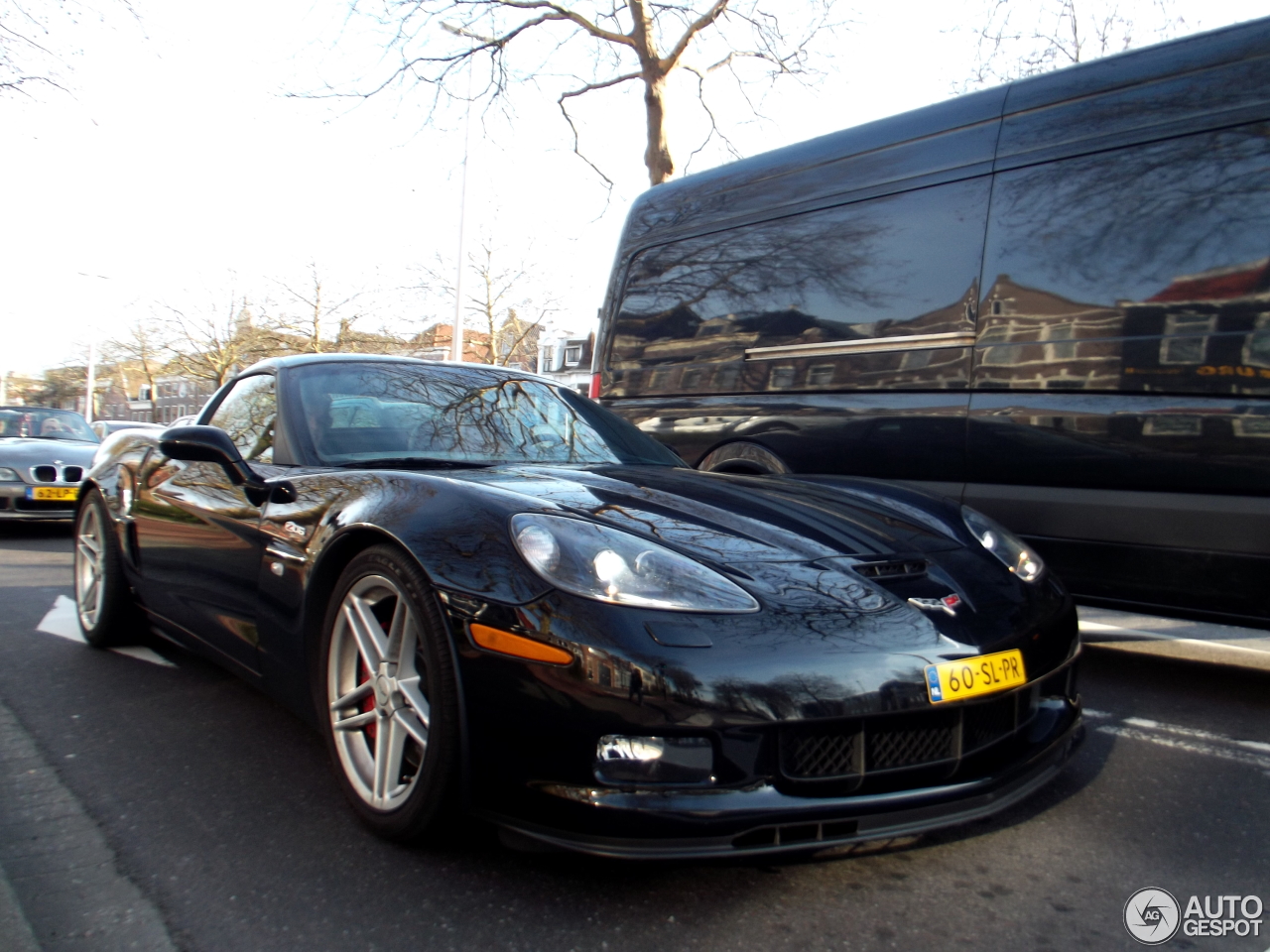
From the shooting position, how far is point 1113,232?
381cm

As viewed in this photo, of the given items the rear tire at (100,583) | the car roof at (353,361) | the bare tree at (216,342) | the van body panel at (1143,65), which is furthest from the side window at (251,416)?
the bare tree at (216,342)

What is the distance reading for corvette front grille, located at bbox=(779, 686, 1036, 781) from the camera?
6.26 feet

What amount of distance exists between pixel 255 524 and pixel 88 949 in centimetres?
129

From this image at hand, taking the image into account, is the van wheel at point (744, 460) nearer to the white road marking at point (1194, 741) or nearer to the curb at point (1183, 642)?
the curb at point (1183, 642)

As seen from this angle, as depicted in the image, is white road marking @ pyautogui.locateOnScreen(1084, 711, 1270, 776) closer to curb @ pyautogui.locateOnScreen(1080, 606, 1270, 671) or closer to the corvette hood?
the corvette hood

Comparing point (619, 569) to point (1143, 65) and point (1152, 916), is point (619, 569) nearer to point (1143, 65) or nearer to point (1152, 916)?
point (1152, 916)

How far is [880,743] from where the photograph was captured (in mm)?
1956

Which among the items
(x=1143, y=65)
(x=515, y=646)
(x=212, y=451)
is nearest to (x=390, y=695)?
(x=515, y=646)

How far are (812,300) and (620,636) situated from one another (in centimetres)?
344

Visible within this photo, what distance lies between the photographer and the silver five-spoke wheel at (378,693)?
225 centimetres

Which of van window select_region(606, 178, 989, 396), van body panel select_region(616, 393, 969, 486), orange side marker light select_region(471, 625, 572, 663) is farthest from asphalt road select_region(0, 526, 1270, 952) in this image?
van window select_region(606, 178, 989, 396)

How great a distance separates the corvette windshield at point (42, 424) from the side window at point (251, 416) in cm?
703

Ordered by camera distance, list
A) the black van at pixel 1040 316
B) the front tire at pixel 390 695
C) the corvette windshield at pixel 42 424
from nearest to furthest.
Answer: the front tire at pixel 390 695 < the black van at pixel 1040 316 < the corvette windshield at pixel 42 424

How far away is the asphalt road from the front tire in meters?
0.11
